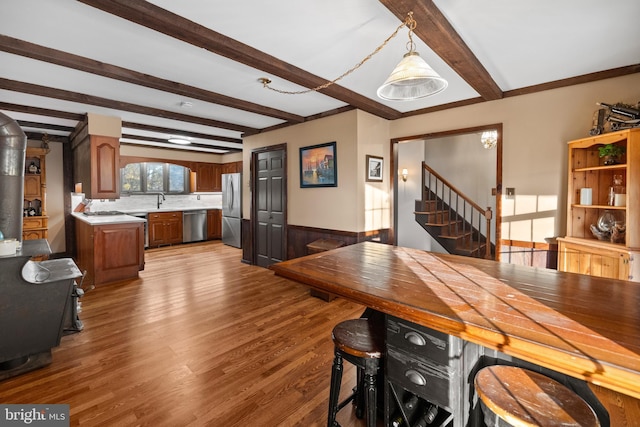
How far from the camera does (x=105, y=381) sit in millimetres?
2039

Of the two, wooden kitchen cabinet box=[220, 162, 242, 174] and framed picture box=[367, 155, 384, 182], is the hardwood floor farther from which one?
wooden kitchen cabinet box=[220, 162, 242, 174]

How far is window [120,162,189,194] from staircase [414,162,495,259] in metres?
5.88

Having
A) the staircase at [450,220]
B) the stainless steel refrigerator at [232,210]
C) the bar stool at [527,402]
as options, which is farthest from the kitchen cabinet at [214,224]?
the bar stool at [527,402]

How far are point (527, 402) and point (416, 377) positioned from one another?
407 mm

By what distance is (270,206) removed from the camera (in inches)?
203

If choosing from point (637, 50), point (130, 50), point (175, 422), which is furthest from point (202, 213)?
point (637, 50)

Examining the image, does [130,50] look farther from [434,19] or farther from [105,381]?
[105,381]

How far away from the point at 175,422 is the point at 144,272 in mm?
3736

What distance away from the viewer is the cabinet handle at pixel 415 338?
1246mm

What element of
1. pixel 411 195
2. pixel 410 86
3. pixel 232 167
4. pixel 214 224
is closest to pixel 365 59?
pixel 410 86

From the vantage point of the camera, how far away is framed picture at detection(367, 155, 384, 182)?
13.1 ft

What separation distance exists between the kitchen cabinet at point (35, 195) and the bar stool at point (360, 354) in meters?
6.11

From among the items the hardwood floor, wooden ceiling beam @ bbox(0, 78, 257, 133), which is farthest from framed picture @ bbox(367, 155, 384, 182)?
wooden ceiling beam @ bbox(0, 78, 257, 133)

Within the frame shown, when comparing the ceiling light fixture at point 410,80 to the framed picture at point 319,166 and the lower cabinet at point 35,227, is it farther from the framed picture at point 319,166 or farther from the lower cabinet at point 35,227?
the lower cabinet at point 35,227
